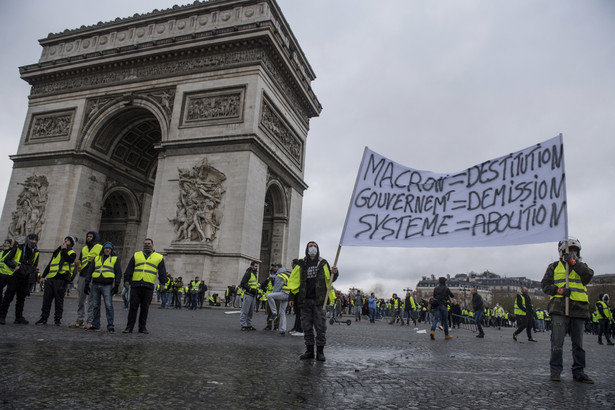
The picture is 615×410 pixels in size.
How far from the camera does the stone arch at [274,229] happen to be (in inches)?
998

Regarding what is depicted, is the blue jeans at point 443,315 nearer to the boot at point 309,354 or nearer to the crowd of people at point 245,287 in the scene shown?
the crowd of people at point 245,287

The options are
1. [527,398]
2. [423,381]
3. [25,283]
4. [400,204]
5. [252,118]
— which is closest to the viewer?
[527,398]

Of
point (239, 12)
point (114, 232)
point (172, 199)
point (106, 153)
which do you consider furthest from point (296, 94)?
point (114, 232)

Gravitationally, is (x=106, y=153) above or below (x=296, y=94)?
below

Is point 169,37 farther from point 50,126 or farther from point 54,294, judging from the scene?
point 54,294

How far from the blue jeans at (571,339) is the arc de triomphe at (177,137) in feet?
52.1

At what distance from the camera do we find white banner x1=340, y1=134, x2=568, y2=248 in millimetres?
5305

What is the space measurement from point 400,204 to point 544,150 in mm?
1962

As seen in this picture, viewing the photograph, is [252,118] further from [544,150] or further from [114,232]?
[544,150]

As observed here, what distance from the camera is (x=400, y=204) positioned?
6.31 meters

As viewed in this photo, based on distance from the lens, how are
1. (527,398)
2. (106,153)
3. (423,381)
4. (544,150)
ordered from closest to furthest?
(527,398), (423,381), (544,150), (106,153)

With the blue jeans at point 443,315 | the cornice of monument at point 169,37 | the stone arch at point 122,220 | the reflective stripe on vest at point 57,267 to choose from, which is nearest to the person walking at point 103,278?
the reflective stripe on vest at point 57,267

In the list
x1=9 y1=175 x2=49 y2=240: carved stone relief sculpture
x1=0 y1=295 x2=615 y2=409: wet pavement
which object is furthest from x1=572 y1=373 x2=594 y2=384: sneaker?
x1=9 y1=175 x2=49 y2=240: carved stone relief sculpture

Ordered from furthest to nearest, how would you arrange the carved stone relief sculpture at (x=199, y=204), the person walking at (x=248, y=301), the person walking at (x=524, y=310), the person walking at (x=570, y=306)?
the carved stone relief sculpture at (x=199, y=204), the person walking at (x=524, y=310), the person walking at (x=248, y=301), the person walking at (x=570, y=306)
